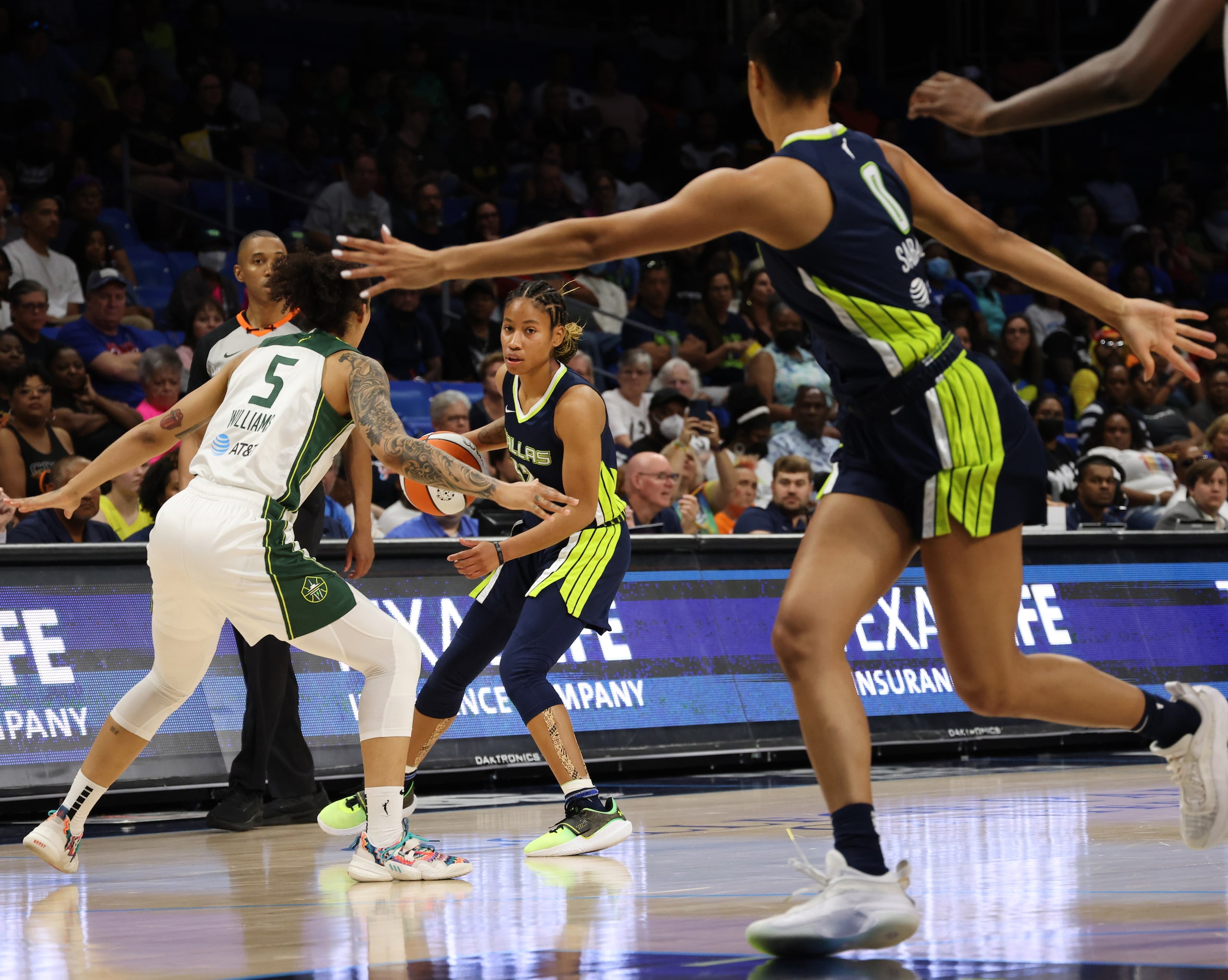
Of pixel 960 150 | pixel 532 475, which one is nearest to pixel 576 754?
pixel 532 475

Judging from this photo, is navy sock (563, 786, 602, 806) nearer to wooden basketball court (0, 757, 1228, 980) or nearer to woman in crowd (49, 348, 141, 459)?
wooden basketball court (0, 757, 1228, 980)

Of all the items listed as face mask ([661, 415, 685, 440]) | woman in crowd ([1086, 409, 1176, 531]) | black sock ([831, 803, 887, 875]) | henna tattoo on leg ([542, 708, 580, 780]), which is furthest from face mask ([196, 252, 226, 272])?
black sock ([831, 803, 887, 875])

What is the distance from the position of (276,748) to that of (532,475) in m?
2.11

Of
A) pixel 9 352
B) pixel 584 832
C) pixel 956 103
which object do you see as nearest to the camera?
pixel 956 103

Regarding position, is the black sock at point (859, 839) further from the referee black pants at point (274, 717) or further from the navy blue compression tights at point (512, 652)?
the referee black pants at point (274, 717)

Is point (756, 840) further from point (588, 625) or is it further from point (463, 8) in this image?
point (463, 8)

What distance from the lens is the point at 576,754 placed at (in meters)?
6.36

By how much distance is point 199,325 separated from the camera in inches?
439

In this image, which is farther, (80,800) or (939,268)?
(939,268)

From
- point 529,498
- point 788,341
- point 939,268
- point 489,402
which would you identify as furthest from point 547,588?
point 939,268

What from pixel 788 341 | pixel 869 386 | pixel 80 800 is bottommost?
pixel 80 800

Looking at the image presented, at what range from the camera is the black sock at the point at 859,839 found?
383cm

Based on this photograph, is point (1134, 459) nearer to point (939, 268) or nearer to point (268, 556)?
point (939, 268)

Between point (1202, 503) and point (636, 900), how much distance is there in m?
7.99
